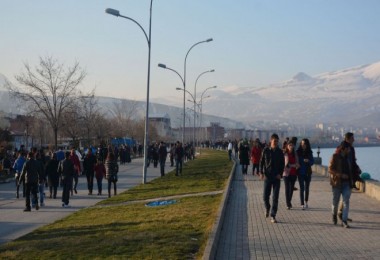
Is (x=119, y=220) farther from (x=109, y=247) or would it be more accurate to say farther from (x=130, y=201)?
(x=130, y=201)

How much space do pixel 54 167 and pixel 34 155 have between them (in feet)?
10.3

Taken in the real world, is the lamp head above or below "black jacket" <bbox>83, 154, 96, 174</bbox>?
above

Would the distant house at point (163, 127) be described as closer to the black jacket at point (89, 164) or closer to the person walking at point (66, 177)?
the black jacket at point (89, 164)

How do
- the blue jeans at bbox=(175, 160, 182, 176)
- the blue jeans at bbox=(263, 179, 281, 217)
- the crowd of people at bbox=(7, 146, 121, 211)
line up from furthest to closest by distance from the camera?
1. the blue jeans at bbox=(175, 160, 182, 176)
2. the crowd of people at bbox=(7, 146, 121, 211)
3. the blue jeans at bbox=(263, 179, 281, 217)

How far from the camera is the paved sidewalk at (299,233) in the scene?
921 centimetres

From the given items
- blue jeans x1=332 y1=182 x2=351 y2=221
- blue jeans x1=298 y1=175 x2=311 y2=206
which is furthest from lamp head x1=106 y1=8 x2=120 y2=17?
blue jeans x1=332 y1=182 x2=351 y2=221

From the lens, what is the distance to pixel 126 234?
11.0 metres

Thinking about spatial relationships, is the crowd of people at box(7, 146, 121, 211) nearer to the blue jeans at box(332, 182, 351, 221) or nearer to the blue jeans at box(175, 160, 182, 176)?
the blue jeans at box(175, 160, 182, 176)

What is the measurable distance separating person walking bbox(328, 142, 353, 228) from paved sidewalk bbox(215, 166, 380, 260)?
52cm

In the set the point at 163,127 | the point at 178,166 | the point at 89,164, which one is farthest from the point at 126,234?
the point at 163,127

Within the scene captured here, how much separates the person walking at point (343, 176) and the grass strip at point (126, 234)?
8.63 feet

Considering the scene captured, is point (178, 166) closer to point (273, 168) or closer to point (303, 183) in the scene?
point (303, 183)

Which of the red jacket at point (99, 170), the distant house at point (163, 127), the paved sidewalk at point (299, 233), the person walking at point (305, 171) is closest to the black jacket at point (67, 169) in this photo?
the red jacket at point (99, 170)

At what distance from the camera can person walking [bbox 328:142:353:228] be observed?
11.5m
